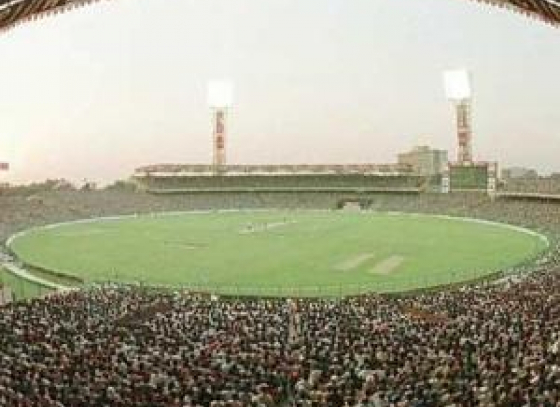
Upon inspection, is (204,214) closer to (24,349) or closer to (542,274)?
(542,274)

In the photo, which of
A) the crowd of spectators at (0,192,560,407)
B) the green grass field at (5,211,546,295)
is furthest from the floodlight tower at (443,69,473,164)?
the crowd of spectators at (0,192,560,407)

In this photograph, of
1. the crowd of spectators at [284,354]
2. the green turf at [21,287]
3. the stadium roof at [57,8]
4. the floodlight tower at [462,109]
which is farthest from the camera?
the floodlight tower at [462,109]

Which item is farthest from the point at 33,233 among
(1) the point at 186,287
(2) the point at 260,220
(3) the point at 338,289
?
(3) the point at 338,289

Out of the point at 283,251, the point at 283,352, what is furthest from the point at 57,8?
the point at 283,251

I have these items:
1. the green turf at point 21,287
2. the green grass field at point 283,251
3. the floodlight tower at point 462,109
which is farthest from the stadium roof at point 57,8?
the floodlight tower at point 462,109

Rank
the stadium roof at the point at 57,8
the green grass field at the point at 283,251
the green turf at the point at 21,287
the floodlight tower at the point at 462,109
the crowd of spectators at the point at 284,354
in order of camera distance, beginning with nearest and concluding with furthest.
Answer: the crowd of spectators at the point at 284,354 → the stadium roof at the point at 57,8 → the green turf at the point at 21,287 → the green grass field at the point at 283,251 → the floodlight tower at the point at 462,109

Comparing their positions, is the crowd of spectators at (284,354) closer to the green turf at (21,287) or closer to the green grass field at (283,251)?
the green turf at (21,287)

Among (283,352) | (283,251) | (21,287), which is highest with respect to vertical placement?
(283,352)

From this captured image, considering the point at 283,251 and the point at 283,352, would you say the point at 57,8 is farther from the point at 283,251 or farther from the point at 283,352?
the point at 283,251
